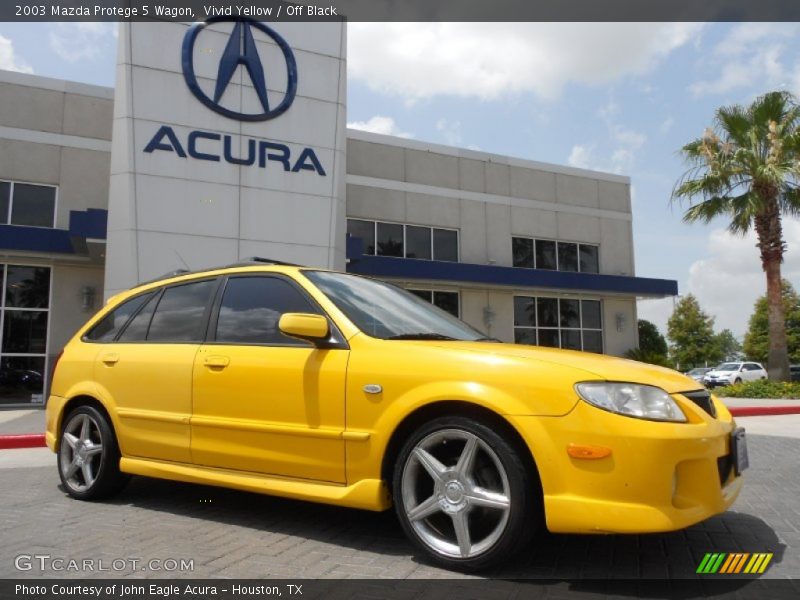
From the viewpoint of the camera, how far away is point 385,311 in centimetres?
393

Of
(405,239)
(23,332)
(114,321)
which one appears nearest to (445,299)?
(405,239)

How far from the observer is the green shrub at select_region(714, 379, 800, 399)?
16016 mm

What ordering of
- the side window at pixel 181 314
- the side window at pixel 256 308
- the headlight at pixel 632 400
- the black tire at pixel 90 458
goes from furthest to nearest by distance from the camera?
1. the black tire at pixel 90 458
2. the side window at pixel 181 314
3. the side window at pixel 256 308
4. the headlight at pixel 632 400

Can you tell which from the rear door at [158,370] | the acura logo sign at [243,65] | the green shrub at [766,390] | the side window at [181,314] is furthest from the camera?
the green shrub at [766,390]

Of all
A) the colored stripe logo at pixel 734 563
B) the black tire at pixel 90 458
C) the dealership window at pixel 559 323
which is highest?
the dealership window at pixel 559 323

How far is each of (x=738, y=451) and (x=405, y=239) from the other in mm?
17818

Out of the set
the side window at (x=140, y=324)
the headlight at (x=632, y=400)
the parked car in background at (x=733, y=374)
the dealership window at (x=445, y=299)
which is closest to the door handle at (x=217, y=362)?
the side window at (x=140, y=324)

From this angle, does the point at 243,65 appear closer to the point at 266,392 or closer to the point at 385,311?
the point at 385,311

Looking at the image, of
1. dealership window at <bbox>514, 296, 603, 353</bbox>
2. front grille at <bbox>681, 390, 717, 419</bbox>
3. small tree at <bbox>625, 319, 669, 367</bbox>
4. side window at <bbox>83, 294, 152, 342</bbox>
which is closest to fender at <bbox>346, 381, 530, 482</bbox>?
front grille at <bbox>681, 390, 717, 419</bbox>

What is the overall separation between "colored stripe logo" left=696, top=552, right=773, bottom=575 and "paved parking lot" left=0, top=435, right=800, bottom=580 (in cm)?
5

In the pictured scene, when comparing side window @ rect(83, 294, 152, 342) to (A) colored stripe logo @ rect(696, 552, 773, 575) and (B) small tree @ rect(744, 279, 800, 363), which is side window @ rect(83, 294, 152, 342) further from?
(B) small tree @ rect(744, 279, 800, 363)

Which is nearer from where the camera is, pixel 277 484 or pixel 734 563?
pixel 734 563

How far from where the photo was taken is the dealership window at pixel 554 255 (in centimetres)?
2258

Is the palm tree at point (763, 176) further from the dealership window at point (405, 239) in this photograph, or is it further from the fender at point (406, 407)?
the fender at point (406, 407)
